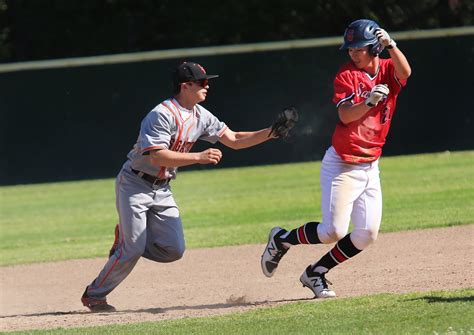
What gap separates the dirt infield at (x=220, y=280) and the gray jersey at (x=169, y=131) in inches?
41.9

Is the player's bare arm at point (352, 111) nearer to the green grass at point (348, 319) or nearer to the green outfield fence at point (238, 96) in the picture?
A: the green grass at point (348, 319)

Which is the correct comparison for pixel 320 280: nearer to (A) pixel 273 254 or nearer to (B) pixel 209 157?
(A) pixel 273 254

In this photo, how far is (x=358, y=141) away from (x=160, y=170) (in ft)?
4.68

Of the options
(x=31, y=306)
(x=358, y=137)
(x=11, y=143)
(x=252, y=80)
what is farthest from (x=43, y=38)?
(x=358, y=137)

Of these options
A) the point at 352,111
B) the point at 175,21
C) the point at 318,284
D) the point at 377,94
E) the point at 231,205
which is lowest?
the point at 231,205

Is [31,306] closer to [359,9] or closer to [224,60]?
[224,60]

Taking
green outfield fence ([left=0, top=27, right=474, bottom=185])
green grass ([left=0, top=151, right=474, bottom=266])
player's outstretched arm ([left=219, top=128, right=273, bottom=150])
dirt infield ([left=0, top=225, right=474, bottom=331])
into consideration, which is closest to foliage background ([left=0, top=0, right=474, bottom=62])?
green outfield fence ([left=0, top=27, right=474, bottom=185])

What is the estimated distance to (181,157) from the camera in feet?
22.0

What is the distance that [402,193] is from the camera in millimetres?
13680

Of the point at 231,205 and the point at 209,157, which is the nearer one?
the point at 209,157

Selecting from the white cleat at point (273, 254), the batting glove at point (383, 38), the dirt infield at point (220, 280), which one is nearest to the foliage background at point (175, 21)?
the dirt infield at point (220, 280)

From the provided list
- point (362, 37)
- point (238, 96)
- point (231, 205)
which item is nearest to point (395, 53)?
point (362, 37)

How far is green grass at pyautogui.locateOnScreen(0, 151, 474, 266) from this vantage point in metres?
11.2

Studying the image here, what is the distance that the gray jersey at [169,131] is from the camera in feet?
22.3
